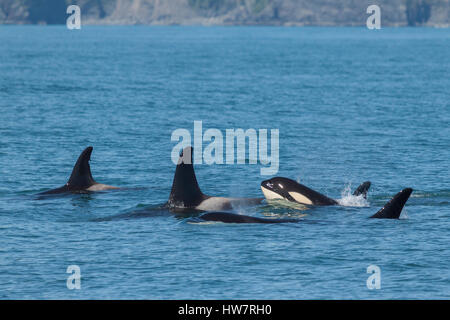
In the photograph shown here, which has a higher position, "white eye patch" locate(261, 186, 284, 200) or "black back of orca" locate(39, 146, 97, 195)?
"black back of orca" locate(39, 146, 97, 195)

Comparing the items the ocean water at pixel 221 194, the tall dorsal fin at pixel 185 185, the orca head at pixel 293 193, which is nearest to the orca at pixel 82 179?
the ocean water at pixel 221 194

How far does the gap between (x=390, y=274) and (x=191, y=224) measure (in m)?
7.61

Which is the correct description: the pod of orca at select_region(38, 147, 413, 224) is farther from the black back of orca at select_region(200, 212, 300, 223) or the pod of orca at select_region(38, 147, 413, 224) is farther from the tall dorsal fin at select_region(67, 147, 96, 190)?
the tall dorsal fin at select_region(67, 147, 96, 190)

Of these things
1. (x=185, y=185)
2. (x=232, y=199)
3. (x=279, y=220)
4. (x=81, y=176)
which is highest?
(x=185, y=185)

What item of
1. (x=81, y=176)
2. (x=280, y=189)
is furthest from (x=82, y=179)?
(x=280, y=189)

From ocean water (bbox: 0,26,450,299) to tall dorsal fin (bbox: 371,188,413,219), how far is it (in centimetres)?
41

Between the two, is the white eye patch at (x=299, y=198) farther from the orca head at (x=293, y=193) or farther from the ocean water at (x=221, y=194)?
the ocean water at (x=221, y=194)

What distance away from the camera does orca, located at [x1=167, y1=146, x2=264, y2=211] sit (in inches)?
1199

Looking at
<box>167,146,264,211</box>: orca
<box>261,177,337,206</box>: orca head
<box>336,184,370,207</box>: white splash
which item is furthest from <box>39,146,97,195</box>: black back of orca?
<box>336,184,370,207</box>: white splash

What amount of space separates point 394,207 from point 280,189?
4.58 meters

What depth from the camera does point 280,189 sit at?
32.0 m

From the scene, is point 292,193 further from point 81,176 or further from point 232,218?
point 81,176

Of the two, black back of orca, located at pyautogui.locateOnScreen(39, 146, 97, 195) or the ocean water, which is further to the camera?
black back of orca, located at pyautogui.locateOnScreen(39, 146, 97, 195)
